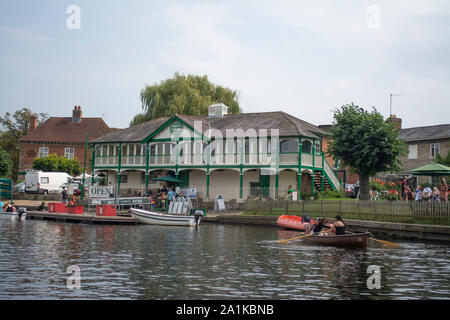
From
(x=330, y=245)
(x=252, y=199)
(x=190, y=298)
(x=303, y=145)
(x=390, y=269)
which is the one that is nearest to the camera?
(x=190, y=298)

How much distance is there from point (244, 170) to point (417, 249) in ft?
77.2

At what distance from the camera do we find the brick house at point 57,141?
6912 centimetres

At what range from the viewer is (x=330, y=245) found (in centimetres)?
2311

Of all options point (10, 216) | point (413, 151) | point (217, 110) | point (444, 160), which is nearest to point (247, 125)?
point (217, 110)

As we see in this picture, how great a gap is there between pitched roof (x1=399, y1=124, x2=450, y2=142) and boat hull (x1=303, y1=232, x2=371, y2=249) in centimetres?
2821

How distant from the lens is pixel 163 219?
113ft

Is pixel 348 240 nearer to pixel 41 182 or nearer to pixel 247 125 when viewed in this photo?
pixel 247 125

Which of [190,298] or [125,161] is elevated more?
[125,161]

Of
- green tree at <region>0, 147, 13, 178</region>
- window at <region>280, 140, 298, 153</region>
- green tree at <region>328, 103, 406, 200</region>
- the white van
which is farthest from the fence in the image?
green tree at <region>0, 147, 13, 178</region>

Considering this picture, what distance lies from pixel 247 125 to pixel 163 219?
15.8 m

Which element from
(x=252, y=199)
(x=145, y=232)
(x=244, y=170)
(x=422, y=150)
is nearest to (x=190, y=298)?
(x=145, y=232)

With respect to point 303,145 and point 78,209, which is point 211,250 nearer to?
point 78,209

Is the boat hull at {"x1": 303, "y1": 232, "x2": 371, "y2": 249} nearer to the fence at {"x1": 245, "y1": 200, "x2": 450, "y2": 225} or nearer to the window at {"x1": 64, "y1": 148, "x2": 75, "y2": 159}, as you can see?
the fence at {"x1": 245, "y1": 200, "x2": 450, "y2": 225}

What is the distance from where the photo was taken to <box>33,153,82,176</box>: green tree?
63.2 meters
